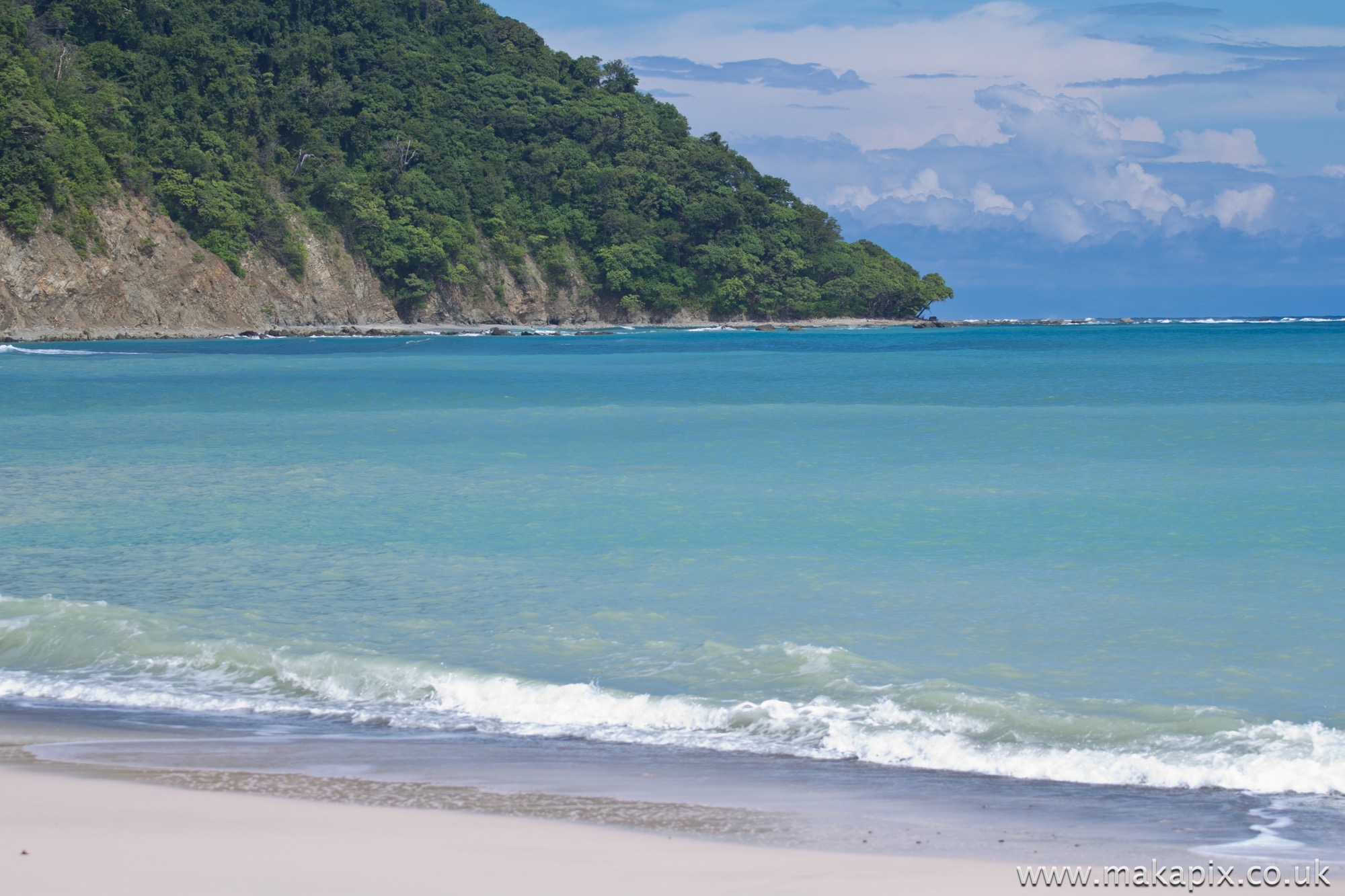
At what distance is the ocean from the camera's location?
5766 mm

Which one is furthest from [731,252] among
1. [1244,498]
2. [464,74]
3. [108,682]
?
[108,682]

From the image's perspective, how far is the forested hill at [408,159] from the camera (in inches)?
2800

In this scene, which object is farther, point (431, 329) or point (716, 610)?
point (431, 329)

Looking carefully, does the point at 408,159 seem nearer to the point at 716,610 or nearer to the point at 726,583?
the point at 726,583

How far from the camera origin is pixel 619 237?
337ft

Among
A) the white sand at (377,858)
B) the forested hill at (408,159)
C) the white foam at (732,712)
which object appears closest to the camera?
the white sand at (377,858)

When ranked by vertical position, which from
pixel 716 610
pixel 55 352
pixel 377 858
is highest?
pixel 55 352

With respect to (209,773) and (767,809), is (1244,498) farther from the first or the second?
(209,773)

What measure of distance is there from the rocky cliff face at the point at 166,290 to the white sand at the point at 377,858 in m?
66.9

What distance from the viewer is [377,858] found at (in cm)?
426

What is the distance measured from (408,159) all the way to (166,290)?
27010 mm

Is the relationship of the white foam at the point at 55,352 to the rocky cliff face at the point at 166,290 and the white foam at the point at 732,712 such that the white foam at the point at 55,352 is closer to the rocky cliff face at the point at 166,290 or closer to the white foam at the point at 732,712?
the rocky cliff face at the point at 166,290

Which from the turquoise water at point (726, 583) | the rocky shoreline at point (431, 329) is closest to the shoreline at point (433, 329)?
the rocky shoreline at point (431, 329)

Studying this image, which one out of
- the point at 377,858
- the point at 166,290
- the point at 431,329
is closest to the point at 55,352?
the point at 166,290
